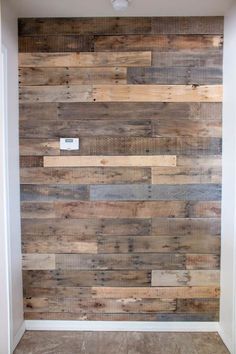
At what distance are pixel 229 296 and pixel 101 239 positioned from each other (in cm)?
107

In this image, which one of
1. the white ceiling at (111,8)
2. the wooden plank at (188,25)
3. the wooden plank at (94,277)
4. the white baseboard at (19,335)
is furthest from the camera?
the wooden plank at (94,277)

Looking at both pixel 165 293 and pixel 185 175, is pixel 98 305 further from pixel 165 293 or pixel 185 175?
pixel 185 175

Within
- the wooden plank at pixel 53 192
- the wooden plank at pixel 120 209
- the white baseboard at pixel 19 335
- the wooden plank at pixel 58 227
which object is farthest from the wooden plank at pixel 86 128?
the white baseboard at pixel 19 335

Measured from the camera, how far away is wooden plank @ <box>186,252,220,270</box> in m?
2.74

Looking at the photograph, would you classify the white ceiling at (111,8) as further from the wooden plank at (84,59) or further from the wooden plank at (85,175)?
the wooden plank at (85,175)

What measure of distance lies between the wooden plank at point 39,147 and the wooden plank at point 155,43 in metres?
0.88

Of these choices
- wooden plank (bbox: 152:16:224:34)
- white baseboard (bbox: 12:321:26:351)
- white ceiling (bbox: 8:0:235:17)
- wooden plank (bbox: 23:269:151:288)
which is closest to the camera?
white ceiling (bbox: 8:0:235:17)

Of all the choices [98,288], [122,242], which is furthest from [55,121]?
[98,288]

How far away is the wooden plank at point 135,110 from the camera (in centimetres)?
270

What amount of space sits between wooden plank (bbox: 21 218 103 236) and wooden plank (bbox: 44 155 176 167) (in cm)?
46

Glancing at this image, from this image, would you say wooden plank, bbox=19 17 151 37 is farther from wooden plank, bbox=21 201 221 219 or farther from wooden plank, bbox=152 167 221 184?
wooden plank, bbox=21 201 221 219

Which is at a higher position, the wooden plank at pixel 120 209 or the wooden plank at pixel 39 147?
the wooden plank at pixel 39 147

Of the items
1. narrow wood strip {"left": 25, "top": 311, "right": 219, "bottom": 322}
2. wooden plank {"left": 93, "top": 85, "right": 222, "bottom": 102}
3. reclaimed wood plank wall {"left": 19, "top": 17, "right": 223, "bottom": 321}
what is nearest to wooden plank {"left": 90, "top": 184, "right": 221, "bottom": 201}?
reclaimed wood plank wall {"left": 19, "top": 17, "right": 223, "bottom": 321}

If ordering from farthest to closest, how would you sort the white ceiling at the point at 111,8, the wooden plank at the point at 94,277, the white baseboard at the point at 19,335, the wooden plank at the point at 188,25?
the wooden plank at the point at 94,277, the wooden plank at the point at 188,25, the white baseboard at the point at 19,335, the white ceiling at the point at 111,8
